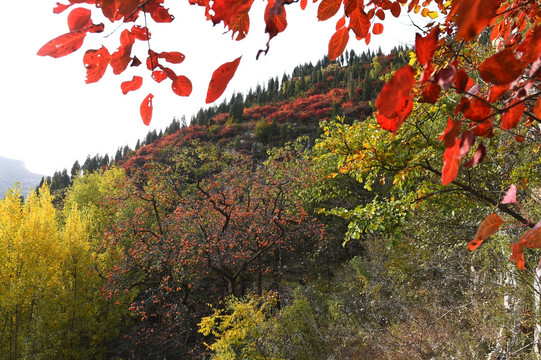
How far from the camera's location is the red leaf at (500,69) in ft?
1.18

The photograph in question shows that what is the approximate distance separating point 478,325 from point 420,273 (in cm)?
191


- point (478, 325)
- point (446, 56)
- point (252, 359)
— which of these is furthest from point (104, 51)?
point (478, 325)

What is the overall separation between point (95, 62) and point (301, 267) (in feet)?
28.7

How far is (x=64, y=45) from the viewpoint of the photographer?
52 cm

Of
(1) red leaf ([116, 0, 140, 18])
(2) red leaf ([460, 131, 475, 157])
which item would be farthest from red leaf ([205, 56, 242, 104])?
(2) red leaf ([460, 131, 475, 157])

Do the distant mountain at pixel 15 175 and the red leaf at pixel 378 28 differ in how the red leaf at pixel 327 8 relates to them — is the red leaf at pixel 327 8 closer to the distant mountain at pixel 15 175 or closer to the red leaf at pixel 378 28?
the red leaf at pixel 378 28

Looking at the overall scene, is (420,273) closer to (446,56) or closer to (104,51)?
(446,56)

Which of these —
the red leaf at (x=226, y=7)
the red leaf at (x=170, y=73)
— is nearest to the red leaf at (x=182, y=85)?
the red leaf at (x=170, y=73)

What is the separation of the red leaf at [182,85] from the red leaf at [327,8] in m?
0.34

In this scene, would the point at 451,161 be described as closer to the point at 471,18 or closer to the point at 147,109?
the point at 471,18

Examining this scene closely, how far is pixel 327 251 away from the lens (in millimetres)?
9055

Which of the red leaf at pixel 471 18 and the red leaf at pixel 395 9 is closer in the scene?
the red leaf at pixel 471 18

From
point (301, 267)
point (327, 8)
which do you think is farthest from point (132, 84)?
point (301, 267)

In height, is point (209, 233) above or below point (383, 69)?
below
